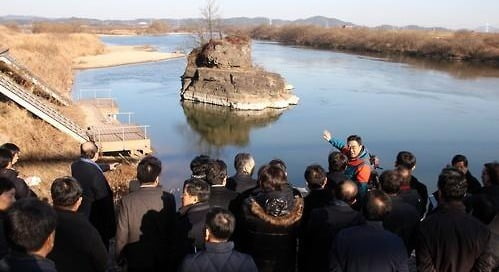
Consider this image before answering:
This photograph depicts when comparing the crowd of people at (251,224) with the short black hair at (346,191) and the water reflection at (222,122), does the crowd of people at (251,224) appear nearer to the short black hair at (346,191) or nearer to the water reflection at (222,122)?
the short black hair at (346,191)

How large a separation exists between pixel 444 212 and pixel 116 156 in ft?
52.5

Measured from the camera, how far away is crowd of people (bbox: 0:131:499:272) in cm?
325

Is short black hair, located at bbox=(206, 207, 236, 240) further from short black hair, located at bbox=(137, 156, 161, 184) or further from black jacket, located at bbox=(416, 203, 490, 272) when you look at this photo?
black jacket, located at bbox=(416, 203, 490, 272)

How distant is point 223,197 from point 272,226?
0.73 metres

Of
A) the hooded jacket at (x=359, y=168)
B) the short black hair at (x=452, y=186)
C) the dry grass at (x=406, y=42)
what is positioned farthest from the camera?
the dry grass at (x=406, y=42)

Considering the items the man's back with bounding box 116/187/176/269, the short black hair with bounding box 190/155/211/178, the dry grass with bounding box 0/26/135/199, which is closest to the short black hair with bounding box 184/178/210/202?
the man's back with bounding box 116/187/176/269

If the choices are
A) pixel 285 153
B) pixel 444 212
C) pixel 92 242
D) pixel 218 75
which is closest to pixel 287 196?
pixel 444 212

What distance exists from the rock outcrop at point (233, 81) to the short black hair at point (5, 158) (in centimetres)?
3073

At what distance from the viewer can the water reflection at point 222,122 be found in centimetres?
2639

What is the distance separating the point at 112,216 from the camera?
5652 millimetres

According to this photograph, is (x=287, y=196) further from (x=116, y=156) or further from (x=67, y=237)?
(x=116, y=156)

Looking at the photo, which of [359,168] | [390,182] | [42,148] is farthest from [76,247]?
[42,148]

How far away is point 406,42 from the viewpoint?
7544 cm

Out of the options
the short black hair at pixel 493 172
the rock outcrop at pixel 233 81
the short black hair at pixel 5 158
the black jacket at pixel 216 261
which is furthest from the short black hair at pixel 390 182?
the rock outcrop at pixel 233 81
